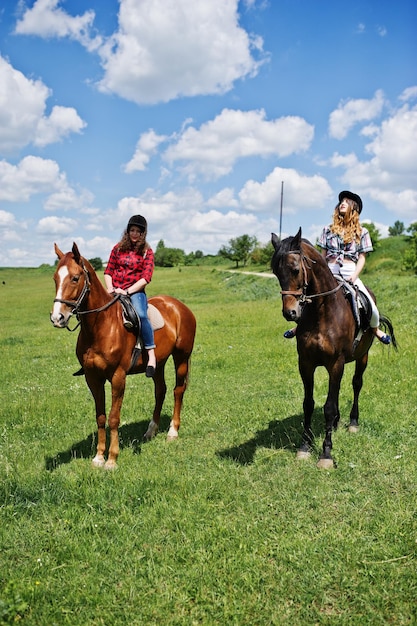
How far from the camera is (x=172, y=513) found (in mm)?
4852

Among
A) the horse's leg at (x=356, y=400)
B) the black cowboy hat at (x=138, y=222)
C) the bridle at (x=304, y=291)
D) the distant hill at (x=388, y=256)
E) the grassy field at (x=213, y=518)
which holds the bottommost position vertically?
the grassy field at (x=213, y=518)

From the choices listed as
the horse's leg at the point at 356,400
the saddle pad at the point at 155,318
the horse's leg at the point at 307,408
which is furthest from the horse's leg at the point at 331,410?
the saddle pad at the point at 155,318

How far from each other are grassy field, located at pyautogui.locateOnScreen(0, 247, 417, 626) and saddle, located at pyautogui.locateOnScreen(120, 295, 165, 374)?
4.87 feet

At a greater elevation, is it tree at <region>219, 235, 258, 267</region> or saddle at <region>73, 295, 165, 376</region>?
tree at <region>219, 235, 258, 267</region>

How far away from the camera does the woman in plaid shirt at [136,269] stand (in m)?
6.85

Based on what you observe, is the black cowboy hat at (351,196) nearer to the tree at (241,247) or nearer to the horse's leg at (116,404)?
the horse's leg at (116,404)

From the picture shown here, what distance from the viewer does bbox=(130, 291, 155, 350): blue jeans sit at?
682cm

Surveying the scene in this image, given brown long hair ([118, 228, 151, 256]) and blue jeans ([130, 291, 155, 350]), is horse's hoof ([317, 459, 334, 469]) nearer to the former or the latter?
blue jeans ([130, 291, 155, 350])

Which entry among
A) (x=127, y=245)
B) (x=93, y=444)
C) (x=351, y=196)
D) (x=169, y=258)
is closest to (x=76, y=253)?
(x=127, y=245)

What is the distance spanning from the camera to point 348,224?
700cm

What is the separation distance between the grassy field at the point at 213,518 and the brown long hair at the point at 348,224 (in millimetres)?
3125

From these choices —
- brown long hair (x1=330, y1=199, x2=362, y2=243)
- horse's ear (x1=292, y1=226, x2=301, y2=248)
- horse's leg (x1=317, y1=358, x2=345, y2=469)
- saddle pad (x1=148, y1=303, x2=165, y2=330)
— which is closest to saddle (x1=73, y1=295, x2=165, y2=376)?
saddle pad (x1=148, y1=303, x2=165, y2=330)

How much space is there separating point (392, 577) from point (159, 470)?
3049 millimetres

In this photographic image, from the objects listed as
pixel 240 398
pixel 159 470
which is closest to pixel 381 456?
pixel 159 470
